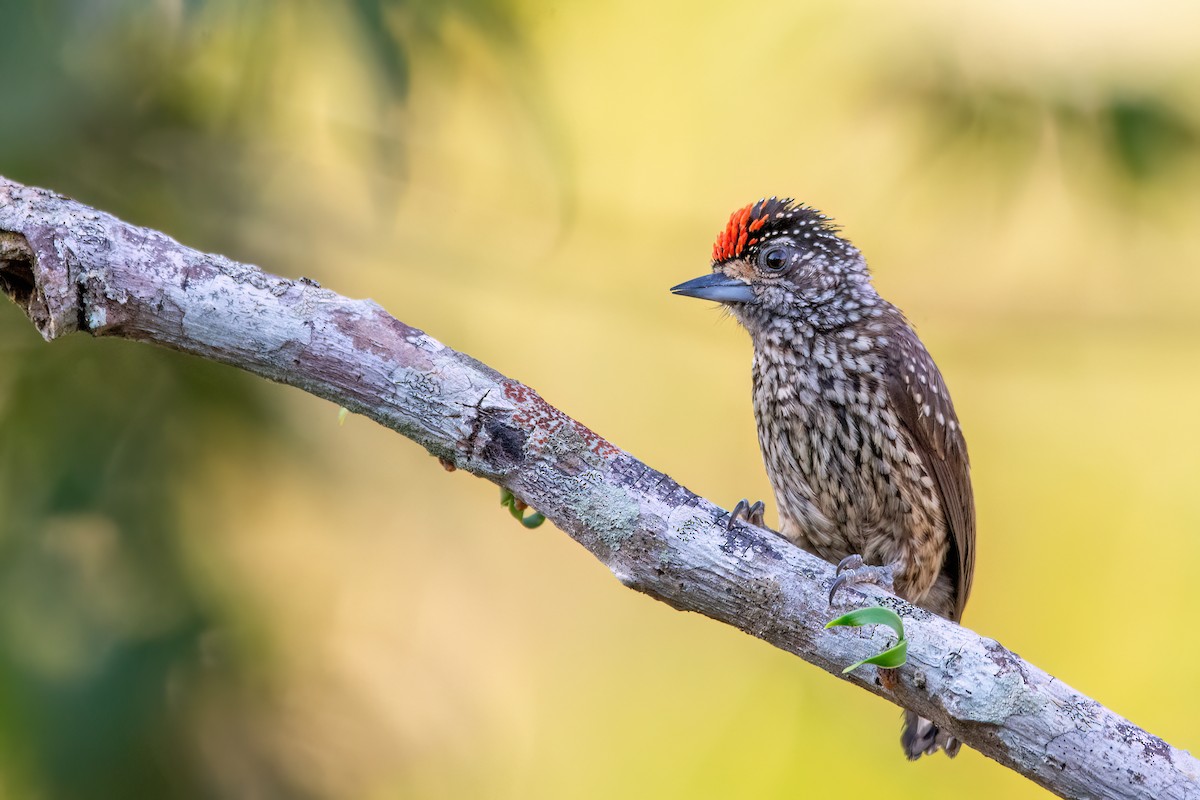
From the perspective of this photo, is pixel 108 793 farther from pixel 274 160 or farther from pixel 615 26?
pixel 615 26

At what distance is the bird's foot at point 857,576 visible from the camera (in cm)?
230

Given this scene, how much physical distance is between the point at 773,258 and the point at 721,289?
8.3 inches

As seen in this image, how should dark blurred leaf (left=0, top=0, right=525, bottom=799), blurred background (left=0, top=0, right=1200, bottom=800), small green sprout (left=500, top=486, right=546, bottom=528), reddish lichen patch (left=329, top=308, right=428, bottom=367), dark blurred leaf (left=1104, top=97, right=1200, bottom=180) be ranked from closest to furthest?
1. reddish lichen patch (left=329, top=308, right=428, bottom=367)
2. small green sprout (left=500, top=486, right=546, bottom=528)
3. dark blurred leaf (left=0, top=0, right=525, bottom=799)
4. blurred background (left=0, top=0, right=1200, bottom=800)
5. dark blurred leaf (left=1104, top=97, right=1200, bottom=180)

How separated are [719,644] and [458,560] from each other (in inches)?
53.7

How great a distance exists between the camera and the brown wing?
3.27m

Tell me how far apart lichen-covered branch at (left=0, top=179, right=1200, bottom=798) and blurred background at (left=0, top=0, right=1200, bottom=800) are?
1199mm

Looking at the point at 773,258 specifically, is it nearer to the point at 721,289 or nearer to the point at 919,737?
the point at 721,289

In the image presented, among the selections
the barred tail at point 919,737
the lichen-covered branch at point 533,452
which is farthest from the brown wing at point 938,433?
the lichen-covered branch at point 533,452

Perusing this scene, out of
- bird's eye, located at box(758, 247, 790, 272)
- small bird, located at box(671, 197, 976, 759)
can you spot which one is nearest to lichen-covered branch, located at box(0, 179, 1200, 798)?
small bird, located at box(671, 197, 976, 759)

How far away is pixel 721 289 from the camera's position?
11.3ft

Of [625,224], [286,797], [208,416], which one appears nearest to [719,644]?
[625,224]

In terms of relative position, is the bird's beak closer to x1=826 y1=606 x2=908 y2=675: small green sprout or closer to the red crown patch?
the red crown patch

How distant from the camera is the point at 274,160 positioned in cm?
405

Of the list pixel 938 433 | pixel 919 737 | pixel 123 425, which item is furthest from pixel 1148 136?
pixel 123 425
